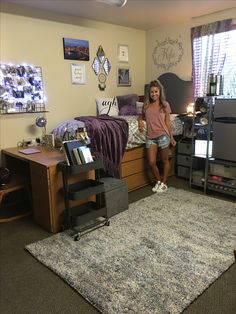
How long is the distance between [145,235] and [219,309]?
91 centimetres

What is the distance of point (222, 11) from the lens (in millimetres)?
3559

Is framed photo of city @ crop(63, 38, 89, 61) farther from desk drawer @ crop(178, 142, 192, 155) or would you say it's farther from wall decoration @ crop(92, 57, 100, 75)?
desk drawer @ crop(178, 142, 192, 155)

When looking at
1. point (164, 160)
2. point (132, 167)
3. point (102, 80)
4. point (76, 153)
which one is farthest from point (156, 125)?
point (76, 153)

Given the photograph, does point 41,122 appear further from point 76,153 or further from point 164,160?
point 164,160

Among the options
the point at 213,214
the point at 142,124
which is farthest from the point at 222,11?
the point at 213,214

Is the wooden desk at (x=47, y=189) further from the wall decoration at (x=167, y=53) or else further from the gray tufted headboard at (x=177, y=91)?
the wall decoration at (x=167, y=53)

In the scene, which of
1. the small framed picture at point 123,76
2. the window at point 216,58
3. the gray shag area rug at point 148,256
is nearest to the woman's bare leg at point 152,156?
the gray shag area rug at point 148,256

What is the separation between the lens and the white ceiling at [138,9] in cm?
316

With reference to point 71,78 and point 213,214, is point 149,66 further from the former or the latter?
point 213,214

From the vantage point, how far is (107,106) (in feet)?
13.2

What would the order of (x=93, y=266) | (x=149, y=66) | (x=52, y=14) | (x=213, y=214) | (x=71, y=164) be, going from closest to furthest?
(x=93, y=266) < (x=71, y=164) < (x=213, y=214) < (x=52, y=14) < (x=149, y=66)

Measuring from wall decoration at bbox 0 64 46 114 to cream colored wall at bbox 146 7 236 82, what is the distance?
6.72ft

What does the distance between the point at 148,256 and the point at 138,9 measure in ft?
9.80

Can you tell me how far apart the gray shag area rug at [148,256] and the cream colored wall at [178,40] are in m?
2.28
